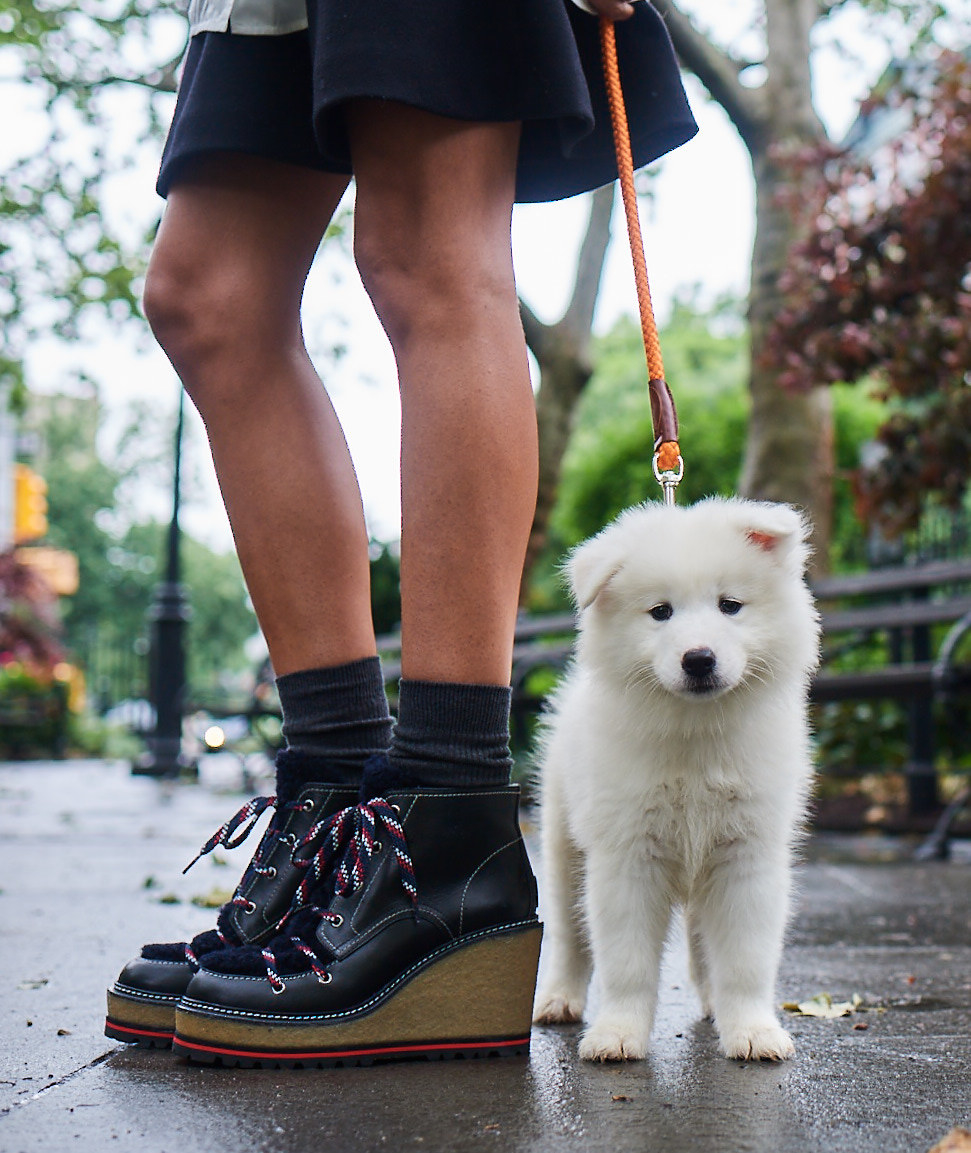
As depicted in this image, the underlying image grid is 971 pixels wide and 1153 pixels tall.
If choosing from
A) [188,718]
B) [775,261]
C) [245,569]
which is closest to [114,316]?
[188,718]

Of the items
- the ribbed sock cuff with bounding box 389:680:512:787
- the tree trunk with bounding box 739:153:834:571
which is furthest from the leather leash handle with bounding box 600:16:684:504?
the tree trunk with bounding box 739:153:834:571

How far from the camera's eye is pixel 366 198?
1888 mm

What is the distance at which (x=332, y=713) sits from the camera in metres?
2.03

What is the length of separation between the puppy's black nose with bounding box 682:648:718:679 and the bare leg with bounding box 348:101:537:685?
10.6 inches

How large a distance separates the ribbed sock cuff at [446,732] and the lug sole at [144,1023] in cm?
48

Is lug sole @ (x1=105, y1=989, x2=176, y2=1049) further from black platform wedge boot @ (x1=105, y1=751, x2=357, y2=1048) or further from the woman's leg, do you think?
the woman's leg

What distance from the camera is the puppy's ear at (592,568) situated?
6.63 feet

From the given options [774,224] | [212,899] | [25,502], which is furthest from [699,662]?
[25,502]

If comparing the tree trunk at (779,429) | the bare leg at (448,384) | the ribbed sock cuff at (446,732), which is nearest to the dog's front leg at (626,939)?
the ribbed sock cuff at (446,732)

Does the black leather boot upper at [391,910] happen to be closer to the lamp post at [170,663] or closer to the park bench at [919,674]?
the park bench at [919,674]

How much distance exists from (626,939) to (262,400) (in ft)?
3.33

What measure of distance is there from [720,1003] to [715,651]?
1.74 ft

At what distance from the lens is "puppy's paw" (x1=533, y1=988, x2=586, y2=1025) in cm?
221

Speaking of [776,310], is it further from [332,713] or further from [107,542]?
[107,542]
